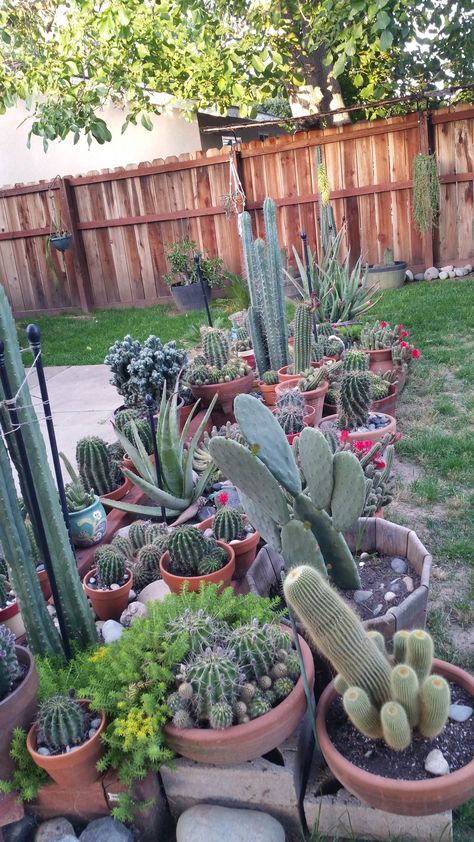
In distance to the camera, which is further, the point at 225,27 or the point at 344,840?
the point at 225,27

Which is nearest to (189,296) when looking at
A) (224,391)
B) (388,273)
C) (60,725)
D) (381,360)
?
(388,273)

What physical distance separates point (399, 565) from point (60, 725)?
1.28 meters

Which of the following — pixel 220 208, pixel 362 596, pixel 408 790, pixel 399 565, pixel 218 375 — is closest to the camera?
pixel 408 790

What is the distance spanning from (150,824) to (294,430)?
6.88ft

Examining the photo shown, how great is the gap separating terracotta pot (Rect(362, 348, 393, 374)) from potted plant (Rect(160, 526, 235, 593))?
266 cm

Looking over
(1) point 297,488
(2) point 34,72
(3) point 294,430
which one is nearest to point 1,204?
(2) point 34,72

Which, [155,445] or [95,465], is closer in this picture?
[155,445]

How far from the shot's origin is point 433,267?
8891 millimetres

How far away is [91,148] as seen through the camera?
11.7 m

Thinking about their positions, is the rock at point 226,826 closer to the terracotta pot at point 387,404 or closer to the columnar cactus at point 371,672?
the columnar cactus at point 371,672

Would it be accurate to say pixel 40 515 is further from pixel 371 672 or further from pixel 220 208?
pixel 220 208

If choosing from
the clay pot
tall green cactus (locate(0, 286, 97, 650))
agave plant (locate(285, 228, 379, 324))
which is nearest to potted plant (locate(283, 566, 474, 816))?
tall green cactus (locate(0, 286, 97, 650))

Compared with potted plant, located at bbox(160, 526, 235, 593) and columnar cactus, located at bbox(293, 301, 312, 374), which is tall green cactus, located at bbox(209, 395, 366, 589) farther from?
columnar cactus, located at bbox(293, 301, 312, 374)

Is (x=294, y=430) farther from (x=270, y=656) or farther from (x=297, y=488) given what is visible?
(x=270, y=656)
